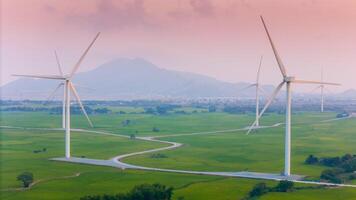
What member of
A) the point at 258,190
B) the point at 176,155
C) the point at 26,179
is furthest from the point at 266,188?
the point at 176,155

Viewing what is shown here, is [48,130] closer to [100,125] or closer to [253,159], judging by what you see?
[100,125]

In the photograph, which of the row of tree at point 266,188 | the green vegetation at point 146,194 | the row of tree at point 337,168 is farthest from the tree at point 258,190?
the row of tree at point 337,168

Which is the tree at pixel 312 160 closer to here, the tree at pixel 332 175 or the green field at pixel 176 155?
the green field at pixel 176 155

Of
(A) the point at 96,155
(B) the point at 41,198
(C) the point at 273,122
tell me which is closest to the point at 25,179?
(B) the point at 41,198

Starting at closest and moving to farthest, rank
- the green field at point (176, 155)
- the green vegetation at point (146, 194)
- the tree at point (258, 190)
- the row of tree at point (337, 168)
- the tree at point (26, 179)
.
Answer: the green vegetation at point (146, 194), the tree at point (258, 190), the green field at point (176, 155), the tree at point (26, 179), the row of tree at point (337, 168)

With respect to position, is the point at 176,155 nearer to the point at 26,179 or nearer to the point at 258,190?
the point at 26,179
